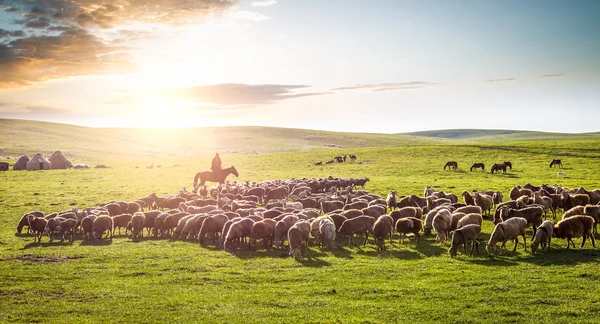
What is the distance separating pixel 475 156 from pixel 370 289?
59225 millimetres

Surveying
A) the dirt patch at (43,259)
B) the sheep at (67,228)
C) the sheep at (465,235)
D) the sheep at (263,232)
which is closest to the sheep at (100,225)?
the sheep at (67,228)

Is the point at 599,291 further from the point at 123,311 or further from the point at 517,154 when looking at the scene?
the point at 517,154

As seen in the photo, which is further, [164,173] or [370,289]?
[164,173]

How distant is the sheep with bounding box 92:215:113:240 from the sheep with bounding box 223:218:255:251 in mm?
7132

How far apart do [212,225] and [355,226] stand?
6.92 meters

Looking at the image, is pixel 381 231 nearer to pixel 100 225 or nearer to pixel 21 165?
pixel 100 225

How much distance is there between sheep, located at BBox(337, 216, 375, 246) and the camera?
18.7 m

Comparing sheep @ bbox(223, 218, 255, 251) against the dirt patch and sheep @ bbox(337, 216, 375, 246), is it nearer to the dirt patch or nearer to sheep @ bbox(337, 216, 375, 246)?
sheep @ bbox(337, 216, 375, 246)

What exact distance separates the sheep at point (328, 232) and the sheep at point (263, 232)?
2.25 metres

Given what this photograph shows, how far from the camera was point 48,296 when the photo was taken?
1278 centimetres

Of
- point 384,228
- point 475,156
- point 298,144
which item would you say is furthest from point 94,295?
point 298,144

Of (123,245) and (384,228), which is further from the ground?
(384,228)

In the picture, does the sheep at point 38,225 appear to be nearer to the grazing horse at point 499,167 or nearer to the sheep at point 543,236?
the sheep at point 543,236

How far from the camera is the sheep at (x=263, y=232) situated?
18.2 m
